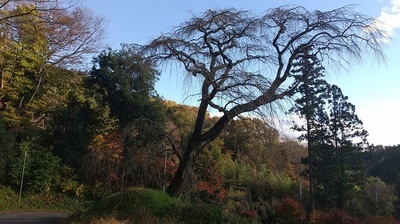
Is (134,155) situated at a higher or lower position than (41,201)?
higher

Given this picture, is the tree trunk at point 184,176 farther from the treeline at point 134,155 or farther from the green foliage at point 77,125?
the green foliage at point 77,125

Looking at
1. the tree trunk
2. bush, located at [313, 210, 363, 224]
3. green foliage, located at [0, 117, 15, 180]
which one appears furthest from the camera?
green foliage, located at [0, 117, 15, 180]

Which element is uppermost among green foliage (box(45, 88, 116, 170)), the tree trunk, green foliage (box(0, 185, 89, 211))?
green foliage (box(45, 88, 116, 170))

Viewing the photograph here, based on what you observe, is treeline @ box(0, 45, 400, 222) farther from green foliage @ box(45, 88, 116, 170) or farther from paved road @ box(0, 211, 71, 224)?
paved road @ box(0, 211, 71, 224)

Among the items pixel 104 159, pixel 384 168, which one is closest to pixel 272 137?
pixel 104 159

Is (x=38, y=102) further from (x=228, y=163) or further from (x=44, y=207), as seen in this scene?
(x=228, y=163)

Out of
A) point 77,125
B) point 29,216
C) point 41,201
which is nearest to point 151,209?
point 29,216

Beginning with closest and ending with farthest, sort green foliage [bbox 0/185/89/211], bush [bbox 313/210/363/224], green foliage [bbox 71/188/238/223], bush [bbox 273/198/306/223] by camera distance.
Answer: green foliage [bbox 71/188/238/223]
bush [bbox 313/210/363/224]
green foliage [bbox 0/185/89/211]
bush [bbox 273/198/306/223]

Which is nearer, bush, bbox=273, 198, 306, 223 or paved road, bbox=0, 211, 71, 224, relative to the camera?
paved road, bbox=0, 211, 71, 224

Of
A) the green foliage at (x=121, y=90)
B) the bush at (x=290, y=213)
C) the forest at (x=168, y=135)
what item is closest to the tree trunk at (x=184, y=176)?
the forest at (x=168, y=135)

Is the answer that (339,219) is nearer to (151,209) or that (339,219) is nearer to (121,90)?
(151,209)

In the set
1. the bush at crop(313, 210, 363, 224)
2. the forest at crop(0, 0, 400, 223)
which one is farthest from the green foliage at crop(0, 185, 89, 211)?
the bush at crop(313, 210, 363, 224)

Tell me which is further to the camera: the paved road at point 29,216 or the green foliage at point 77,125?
the green foliage at point 77,125

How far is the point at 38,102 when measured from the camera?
2638cm
